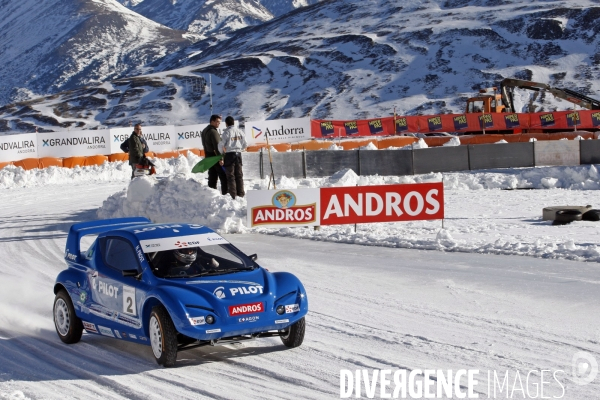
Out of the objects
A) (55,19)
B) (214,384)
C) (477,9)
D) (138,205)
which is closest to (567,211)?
(138,205)

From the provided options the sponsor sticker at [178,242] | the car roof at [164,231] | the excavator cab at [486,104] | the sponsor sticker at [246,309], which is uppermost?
the excavator cab at [486,104]

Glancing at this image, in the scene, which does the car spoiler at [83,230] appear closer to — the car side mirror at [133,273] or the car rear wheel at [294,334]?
the car side mirror at [133,273]

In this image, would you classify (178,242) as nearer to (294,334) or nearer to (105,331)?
(105,331)

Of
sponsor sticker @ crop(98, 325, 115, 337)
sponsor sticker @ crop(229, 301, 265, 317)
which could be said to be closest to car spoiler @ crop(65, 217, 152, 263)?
sponsor sticker @ crop(98, 325, 115, 337)

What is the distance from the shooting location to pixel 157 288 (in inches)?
301

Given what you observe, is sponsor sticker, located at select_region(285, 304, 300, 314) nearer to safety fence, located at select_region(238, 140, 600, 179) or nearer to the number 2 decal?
the number 2 decal

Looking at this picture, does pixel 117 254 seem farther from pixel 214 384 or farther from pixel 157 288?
pixel 214 384

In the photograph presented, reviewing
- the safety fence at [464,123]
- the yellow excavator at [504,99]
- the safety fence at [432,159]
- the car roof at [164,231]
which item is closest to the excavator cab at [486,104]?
the yellow excavator at [504,99]

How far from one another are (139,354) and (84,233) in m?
1.83

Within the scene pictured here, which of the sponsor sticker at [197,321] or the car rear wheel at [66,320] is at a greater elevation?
the sponsor sticker at [197,321]

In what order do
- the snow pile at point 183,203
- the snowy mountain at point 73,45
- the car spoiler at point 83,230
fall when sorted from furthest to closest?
the snowy mountain at point 73,45, the snow pile at point 183,203, the car spoiler at point 83,230

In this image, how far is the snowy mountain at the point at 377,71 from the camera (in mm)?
83938

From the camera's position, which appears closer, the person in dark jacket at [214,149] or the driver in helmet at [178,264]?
the driver in helmet at [178,264]

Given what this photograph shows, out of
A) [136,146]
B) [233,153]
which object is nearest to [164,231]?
[233,153]
